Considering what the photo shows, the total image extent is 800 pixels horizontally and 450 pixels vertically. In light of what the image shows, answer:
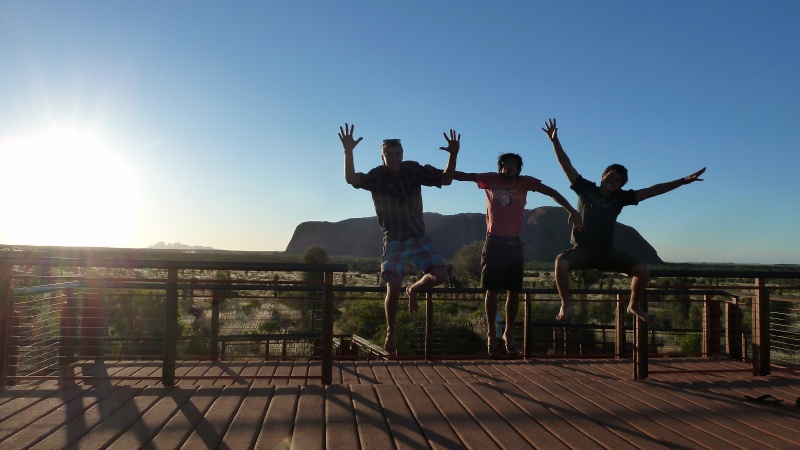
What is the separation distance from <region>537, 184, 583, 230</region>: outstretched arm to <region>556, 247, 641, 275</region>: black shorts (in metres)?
0.20

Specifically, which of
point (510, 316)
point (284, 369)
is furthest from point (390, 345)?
point (284, 369)

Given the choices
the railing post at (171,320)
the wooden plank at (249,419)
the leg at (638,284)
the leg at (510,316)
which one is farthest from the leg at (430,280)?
the railing post at (171,320)

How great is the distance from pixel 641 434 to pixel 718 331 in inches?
160

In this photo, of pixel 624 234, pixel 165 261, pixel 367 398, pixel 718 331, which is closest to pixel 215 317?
pixel 165 261

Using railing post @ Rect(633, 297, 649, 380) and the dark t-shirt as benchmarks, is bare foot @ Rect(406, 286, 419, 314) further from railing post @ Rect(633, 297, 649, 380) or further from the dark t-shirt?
railing post @ Rect(633, 297, 649, 380)

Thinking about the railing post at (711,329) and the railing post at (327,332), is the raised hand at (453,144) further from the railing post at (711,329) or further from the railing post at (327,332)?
the railing post at (711,329)

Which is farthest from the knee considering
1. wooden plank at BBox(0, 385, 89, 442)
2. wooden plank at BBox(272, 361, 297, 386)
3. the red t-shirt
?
wooden plank at BBox(0, 385, 89, 442)

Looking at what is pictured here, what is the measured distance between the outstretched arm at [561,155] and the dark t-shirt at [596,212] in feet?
0.17

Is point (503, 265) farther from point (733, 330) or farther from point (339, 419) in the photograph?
point (733, 330)

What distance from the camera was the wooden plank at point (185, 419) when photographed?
108 inches

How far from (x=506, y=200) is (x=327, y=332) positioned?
1.71 m

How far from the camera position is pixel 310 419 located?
312 cm

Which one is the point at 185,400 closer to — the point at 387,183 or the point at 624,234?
the point at 387,183

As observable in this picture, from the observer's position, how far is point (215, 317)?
5781 millimetres
